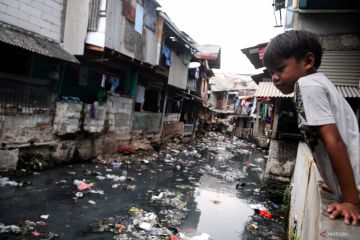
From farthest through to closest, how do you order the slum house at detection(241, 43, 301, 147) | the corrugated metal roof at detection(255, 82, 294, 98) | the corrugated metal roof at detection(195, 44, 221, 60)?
1. the corrugated metal roof at detection(195, 44, 221, 60)
2. the slum house at detection(241, 43, 301, 147)
3. the corrugated metal roof at detection(255, 82, 294, 98)

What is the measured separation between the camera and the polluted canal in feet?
18.1

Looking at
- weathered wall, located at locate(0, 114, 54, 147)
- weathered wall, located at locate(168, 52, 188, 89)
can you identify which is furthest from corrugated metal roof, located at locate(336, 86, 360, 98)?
weathered wall, located at locate(168, 52, 188, 89)

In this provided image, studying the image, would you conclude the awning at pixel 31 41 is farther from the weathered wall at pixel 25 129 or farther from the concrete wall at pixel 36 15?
the weathered wall at pixel 25 129

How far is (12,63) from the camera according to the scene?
862cm

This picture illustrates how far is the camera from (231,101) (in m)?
46.0

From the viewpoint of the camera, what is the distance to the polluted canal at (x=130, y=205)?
552 cm

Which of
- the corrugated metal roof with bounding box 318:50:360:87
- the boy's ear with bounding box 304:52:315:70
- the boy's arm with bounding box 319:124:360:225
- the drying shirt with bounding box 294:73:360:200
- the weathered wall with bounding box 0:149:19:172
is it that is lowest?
the weathered wall with bounding box 0:149:19:172

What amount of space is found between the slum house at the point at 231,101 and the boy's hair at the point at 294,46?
34.8 meters

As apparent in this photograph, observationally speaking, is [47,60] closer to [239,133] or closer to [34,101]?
[34,101]

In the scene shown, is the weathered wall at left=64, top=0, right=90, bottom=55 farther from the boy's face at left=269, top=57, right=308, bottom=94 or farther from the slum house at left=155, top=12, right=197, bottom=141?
the boy's face at left=269, top=57, right=308, bottom=94

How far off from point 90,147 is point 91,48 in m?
3.97

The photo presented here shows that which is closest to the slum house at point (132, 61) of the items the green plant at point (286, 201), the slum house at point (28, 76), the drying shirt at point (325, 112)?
the slum house at point (28, 76)

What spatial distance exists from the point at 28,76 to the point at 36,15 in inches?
76.1

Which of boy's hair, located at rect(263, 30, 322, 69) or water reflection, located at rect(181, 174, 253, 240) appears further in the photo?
water reflection, located at rect(181, 174, 253, 240)
